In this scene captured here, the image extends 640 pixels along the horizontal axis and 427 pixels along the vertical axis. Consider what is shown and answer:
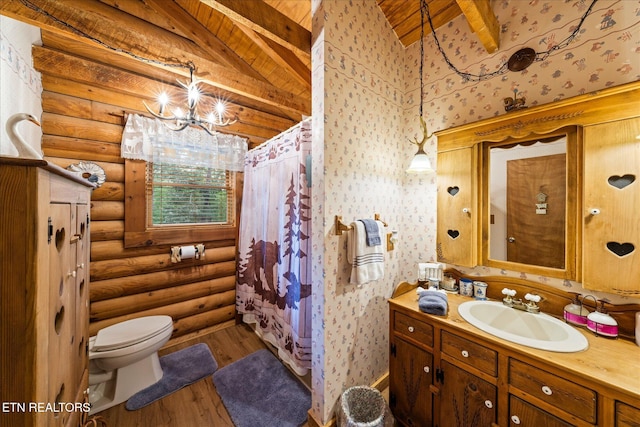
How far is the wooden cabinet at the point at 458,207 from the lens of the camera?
1.59 m

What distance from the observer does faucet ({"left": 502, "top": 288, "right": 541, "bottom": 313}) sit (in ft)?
4.25

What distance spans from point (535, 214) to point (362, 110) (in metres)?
1.32

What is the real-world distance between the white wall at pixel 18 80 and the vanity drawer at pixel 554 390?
2.89 metres

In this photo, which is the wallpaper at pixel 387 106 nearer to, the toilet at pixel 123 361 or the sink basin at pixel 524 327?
the sink basin at pixel 524 327

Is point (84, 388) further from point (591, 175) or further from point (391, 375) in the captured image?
point (591, 175)

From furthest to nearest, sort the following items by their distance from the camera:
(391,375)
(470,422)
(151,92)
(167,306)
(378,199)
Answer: (167,306) → (151,92) → (378,199) → (391,375) → (470,422)

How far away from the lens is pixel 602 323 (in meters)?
1.09

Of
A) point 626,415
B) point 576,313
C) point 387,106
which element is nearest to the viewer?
point 626,415

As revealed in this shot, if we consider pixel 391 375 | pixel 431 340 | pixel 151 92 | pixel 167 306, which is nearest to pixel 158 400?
pixel 167 306

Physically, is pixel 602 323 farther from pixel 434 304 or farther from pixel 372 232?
pixel 372 232

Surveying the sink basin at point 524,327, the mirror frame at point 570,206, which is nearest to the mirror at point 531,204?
the mirror frame at point 570,206

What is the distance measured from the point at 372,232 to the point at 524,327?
1.01 m

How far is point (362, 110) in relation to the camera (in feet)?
5.39

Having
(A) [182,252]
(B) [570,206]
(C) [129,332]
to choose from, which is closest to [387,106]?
(B) [570,206]
